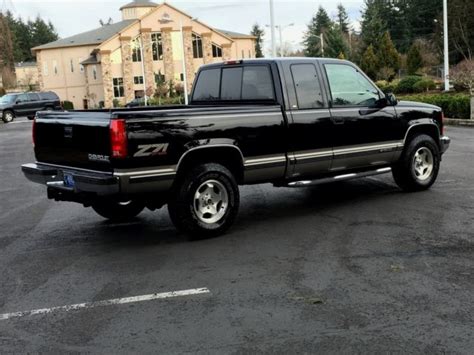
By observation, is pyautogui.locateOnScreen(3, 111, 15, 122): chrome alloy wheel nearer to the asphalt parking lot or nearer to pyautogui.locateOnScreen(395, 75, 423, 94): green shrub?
pyautogui.locateOnScreen(395, 75, 423, 94): green shrub

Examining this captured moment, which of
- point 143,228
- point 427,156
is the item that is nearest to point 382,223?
point 427,156

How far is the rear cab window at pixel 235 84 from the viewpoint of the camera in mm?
7801

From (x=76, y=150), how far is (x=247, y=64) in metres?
2.67

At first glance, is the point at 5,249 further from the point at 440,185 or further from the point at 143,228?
the point at 440,185

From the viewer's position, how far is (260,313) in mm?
4637

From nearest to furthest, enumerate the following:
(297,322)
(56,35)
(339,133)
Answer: (297,322)
(339,133)
(56,35)

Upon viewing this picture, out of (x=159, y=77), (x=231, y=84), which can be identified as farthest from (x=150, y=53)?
(x=231, y=84)

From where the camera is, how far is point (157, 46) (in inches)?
2736

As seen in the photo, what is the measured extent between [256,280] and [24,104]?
1500 inches

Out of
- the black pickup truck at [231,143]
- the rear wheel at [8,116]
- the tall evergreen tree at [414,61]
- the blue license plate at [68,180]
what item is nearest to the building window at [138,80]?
the rear wheel at [8,116]

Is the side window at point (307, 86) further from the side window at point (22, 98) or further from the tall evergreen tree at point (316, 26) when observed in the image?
the tall evergreen tree at point (316, 26)

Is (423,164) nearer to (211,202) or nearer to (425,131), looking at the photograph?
(425,131)

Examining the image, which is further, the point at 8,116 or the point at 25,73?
the point at 25,73

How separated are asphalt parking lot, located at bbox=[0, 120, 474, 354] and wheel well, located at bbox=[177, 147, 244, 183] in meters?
0.78
